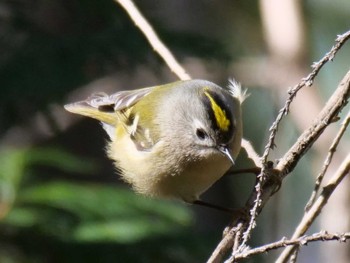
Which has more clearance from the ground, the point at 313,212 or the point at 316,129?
the point at 316,129

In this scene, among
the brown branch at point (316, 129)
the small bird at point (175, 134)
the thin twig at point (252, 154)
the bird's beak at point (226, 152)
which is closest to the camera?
the brown branch at point (316, 129)

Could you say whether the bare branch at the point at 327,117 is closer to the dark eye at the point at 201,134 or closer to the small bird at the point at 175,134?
the small bird at the point at 175,134

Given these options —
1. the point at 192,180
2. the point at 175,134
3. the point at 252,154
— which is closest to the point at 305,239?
the point at 252,154

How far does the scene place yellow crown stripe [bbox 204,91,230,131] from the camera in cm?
318

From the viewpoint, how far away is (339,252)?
145 inches

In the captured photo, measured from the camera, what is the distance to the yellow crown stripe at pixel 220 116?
125 inches

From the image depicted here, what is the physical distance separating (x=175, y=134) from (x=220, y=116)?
1.31 ft

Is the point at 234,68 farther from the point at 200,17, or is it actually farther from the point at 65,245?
the point at 200,17

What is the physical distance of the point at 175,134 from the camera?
356cm

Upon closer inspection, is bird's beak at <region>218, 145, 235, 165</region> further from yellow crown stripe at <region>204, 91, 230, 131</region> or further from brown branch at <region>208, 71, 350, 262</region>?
brown branch at <region>208, 71, 350, 262</region>

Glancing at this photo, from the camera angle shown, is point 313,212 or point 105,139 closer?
point 313,212

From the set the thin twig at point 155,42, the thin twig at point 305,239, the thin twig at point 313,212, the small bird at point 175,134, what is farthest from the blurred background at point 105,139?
the thin twig at point 305,239

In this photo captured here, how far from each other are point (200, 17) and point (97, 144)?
4.75 ft

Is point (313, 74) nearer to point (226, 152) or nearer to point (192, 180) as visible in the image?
point (226, 152)
